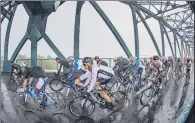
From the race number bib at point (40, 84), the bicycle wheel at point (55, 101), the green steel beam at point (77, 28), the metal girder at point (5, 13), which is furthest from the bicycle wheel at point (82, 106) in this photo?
the metal girder at point (5, 13)

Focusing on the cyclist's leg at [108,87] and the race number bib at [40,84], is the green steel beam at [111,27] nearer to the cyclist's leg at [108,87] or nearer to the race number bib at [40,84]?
the cyclist's leg at [108,87]

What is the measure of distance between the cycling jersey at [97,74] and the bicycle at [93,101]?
4.5 inches

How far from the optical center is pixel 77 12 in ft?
10.6

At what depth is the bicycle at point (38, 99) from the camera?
3.41m

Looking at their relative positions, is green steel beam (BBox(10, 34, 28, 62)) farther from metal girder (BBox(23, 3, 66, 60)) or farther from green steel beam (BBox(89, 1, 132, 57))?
green steel beam (BBox(89, 1, 132, 57))

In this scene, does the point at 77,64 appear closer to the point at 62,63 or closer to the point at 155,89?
the point at 62,63

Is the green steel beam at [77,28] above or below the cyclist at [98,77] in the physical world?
above

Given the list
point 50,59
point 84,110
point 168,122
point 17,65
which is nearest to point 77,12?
point 50,59

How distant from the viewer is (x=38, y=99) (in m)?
3.59

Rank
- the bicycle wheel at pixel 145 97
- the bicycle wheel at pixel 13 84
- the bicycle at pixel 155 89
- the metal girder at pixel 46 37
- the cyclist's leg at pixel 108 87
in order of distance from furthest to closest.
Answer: the bicycle at pixel 155 89, the bicycle wheel at pixel 145 97, the cyclist's leg at pixel 108 87, the bicycle wheel at pixel 13 84, the metal girder at pixel 46 37

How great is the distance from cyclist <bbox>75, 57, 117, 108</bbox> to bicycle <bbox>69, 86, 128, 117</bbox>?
0.05 meters

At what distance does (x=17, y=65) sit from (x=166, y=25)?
158 cm

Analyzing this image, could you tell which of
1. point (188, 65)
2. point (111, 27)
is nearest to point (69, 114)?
point (111, 27)

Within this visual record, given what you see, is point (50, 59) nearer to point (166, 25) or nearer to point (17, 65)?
point (17, 65)
